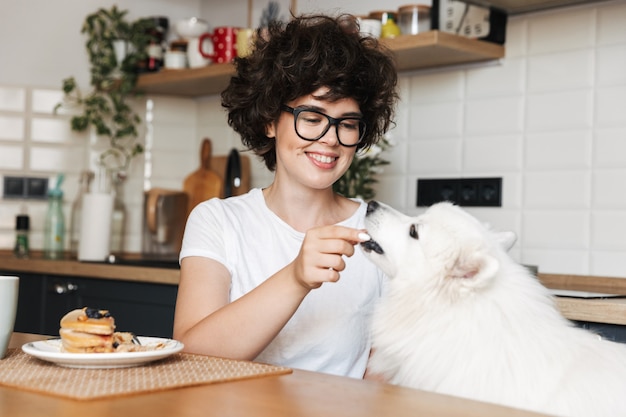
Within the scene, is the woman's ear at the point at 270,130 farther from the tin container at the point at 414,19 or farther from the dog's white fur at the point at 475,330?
the tin container at the point at 414,19

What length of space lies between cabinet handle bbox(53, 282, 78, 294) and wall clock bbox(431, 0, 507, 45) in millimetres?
1566

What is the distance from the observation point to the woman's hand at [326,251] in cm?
130

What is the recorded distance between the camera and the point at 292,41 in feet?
5.84

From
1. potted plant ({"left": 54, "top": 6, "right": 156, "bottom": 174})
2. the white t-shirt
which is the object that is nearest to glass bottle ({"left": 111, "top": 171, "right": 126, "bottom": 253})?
potted plant ({"left": 54, "top": 6, "right": 156, "bottom": 174})

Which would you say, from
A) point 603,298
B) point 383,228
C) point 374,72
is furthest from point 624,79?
point 383,228

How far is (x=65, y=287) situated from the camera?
10.1 feet

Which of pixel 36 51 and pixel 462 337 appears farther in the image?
pixel 36 51

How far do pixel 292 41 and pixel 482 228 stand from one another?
0.60m

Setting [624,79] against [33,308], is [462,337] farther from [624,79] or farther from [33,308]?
[33,308]

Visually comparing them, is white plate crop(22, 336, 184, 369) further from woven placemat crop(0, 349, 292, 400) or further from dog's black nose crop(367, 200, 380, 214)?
dog's black nose crop(367, 200, 380, 214)

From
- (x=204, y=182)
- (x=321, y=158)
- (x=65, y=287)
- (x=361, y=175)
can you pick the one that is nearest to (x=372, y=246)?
(x=321, y=158)

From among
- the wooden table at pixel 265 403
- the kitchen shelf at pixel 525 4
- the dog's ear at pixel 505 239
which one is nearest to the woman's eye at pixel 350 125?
the dog's ear at pixel 505 239

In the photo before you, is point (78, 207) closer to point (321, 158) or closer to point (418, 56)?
point (418, 56)

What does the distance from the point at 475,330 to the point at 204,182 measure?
8.26 ft
